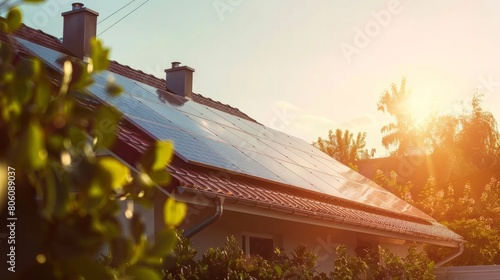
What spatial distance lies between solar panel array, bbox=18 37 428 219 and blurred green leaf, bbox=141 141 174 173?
7.23 m

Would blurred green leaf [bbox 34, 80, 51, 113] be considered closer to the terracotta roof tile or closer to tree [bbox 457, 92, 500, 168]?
the terracotta roof tile

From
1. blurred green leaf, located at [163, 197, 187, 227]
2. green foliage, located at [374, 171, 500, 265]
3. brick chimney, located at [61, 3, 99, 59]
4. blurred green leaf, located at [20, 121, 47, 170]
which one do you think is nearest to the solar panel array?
brick chimney, located at [61, 3, 99, 59]

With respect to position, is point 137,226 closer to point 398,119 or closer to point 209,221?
point 209,221

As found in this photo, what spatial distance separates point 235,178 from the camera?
38.1 ft

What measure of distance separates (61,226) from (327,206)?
38.9 feet

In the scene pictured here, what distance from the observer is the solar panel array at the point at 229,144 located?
11445mm

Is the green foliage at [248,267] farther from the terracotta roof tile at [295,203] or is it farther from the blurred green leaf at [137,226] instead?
the blurred green leaf at [137,226]

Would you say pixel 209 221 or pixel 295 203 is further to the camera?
pixel 295 203

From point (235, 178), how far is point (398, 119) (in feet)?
149

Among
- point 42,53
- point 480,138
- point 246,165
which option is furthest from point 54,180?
point 480,138

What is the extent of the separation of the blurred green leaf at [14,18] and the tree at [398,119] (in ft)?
175

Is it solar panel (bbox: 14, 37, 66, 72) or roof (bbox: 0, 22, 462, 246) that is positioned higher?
solar panel (bbox: 14, 37, 66, 72)

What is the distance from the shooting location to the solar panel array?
11445 mm

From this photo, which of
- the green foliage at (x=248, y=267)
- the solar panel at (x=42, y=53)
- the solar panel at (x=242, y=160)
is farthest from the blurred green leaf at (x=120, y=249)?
the solar panel at (x=242, y=160)
